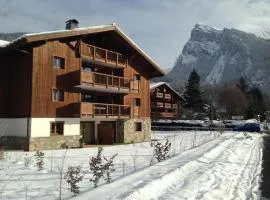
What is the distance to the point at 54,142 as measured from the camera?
28172 millimetres

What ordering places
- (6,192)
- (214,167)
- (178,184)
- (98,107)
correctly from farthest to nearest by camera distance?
(98,107) < (214,167) < (178,184) < (6,192)

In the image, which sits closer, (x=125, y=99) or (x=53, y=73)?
(x=53, y=73)

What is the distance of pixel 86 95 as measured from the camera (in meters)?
33.8

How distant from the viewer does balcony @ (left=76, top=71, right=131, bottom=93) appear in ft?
101

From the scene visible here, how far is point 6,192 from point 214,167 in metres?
8.84

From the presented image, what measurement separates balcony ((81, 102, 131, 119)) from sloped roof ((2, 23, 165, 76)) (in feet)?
17.7

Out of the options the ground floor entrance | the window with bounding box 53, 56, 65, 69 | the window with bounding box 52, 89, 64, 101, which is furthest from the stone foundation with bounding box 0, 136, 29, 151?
the ground floor entrance

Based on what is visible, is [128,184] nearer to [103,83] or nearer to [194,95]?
[103,83]

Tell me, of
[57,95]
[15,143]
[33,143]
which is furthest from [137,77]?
[15,143]

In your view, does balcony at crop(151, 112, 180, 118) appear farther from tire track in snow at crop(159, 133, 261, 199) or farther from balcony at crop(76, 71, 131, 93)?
tire track in snow at crop(159, 133, 261, 199)

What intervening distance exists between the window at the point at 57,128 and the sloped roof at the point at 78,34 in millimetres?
6234

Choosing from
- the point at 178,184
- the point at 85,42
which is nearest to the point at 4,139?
the point at 85,42

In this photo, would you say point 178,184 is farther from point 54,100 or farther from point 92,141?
point 92,141

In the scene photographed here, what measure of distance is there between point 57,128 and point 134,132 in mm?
10068
